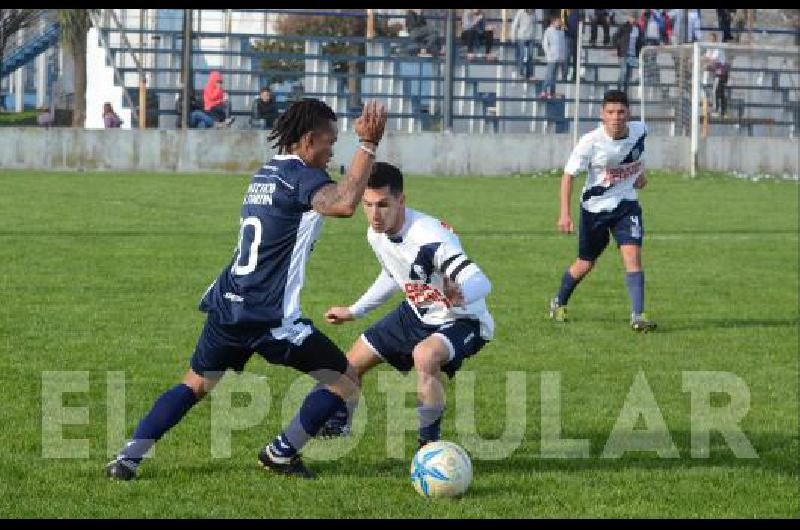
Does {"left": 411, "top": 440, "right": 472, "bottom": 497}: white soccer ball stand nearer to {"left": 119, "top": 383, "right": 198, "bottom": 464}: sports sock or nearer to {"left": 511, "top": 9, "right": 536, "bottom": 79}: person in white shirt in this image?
{"left": 119, "top": 383, "right": 198, "bottom": 464}: sports sock

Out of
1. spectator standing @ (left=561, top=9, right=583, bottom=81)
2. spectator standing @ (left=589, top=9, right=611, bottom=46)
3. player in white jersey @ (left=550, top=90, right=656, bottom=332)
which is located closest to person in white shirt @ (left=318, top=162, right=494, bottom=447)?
player in white jersey @ (left=550, top=90, right=656, bottom=332)

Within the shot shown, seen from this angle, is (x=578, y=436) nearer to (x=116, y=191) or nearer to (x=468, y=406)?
(x=468, y=406)

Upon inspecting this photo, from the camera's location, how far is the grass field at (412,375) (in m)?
6.39

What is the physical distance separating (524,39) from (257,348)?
31.9m

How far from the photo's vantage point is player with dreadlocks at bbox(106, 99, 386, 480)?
6320 mm

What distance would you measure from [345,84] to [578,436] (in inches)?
1206

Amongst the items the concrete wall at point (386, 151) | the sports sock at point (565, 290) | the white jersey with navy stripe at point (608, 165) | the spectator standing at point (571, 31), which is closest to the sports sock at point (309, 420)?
the sports sock at point (565, 290)

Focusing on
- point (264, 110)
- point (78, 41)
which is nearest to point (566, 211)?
point (264, 110)

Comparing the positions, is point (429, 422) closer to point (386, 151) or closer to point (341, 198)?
point (341, 198)

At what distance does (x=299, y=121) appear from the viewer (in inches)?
251

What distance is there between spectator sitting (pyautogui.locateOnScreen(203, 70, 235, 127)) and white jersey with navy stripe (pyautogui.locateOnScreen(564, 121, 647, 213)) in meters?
20.7

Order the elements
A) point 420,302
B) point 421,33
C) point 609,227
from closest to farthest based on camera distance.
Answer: point 420,302 < point 609,227 < point 421,33

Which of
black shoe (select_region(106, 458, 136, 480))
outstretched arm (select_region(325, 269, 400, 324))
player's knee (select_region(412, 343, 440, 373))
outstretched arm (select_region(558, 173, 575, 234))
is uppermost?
outstretched arm (select_region(558, 173, 575, 234))
